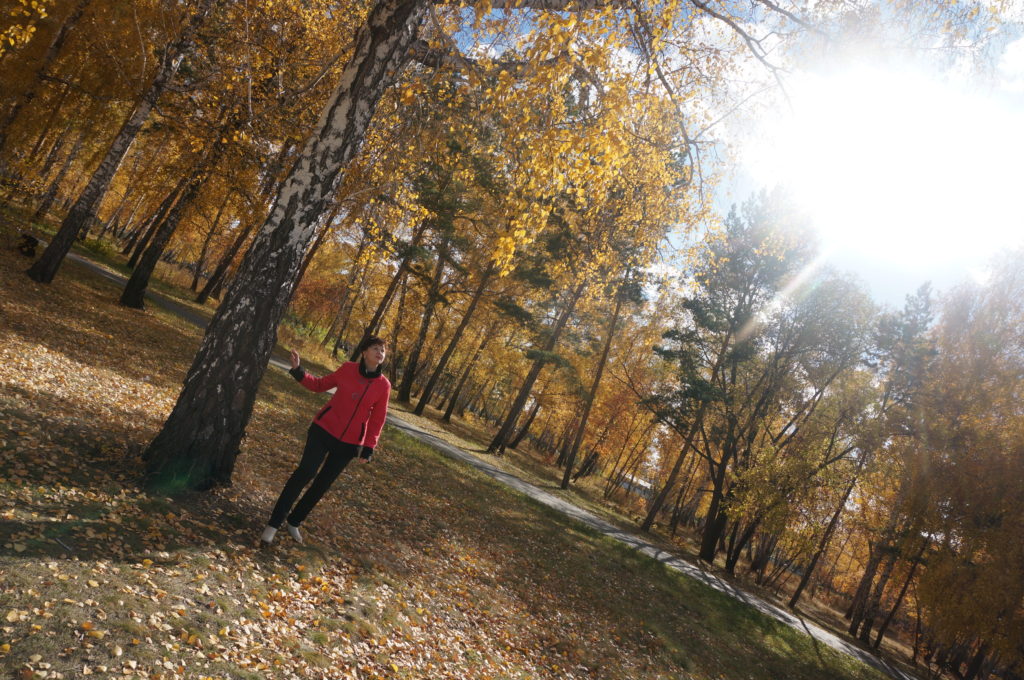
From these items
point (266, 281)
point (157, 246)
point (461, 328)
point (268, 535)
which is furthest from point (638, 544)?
point (157, 246)

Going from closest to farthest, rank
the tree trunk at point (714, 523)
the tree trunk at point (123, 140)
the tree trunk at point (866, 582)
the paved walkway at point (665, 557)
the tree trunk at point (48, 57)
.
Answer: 1. the tree trunk at point (123, 140)
2. the tree trunk at point (48, 57)
3. the paved walkway at point (665, 557)
4. the tree trunk at point (714, 523)
5. the tree trunk at point (866, 582)

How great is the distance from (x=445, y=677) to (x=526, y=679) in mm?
1288

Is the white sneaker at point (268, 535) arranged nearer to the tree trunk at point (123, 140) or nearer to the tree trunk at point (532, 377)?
the tree trunk at point (123, 140)

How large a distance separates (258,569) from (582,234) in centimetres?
1662

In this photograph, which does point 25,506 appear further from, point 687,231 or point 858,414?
point 858,414

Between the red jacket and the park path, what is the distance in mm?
10931

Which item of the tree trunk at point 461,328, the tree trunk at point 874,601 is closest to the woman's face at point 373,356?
the tree trunk at point 461,328

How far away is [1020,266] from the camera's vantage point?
57.1 feet

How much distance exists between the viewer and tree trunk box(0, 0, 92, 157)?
13.6 meters

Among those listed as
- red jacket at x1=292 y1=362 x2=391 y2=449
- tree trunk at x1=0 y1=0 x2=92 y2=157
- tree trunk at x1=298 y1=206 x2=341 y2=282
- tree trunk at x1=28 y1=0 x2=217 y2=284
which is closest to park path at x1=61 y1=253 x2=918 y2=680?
tree trunk at x1=298 y1=206 x2=341 y2=282

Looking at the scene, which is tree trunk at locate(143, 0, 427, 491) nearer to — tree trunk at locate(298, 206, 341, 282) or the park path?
tree trunk at locate(298, 206, 341, 282)

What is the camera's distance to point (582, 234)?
1917 centimetres

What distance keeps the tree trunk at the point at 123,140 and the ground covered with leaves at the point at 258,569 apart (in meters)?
1.44

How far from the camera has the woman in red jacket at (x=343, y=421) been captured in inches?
198
